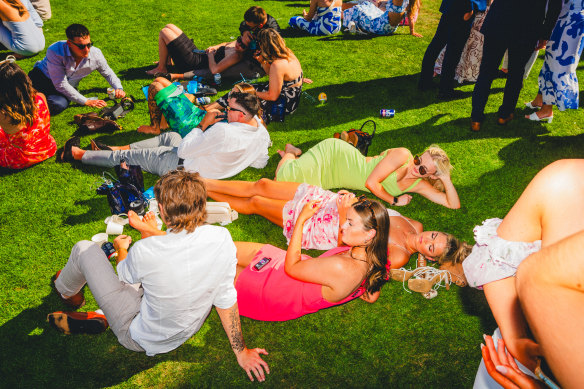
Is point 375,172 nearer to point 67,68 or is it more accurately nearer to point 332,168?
point 332,168

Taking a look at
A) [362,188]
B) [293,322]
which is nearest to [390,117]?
[362,188]

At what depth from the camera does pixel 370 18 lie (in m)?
8.65

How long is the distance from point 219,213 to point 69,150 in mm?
2516

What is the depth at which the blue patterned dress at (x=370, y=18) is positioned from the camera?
862 cm

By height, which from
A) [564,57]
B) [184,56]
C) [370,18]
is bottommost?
[184,56]

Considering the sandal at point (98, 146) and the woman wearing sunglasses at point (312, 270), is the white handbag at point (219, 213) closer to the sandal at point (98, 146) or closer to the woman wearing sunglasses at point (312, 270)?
the woman wearing sunglasses at point (312, 270)

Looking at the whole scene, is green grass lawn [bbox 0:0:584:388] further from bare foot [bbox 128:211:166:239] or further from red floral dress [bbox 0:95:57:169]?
bare foot [bbox 128:211:166:239]

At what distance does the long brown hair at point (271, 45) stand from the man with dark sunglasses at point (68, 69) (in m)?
2.62

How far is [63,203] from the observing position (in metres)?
4.59

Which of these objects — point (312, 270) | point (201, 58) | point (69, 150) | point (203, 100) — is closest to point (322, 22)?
point (201, 58)

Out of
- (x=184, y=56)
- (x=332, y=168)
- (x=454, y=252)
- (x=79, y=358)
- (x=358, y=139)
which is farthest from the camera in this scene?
(x=184, y=56)

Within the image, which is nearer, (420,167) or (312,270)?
(312,270)

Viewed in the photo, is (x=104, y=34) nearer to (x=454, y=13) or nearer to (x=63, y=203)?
(x=63, y=203)

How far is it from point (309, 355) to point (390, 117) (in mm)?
4492
